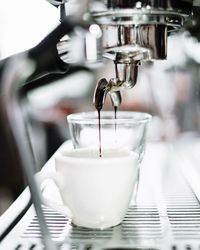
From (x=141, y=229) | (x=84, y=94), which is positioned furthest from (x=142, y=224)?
(x=84, y=94)

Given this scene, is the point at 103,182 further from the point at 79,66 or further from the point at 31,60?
the point at 79,66

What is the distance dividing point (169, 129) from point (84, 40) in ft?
1.35

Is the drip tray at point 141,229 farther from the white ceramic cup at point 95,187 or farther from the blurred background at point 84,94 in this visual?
the blurred background at point 84,94

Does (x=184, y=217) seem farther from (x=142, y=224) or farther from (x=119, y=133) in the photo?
(x=119, y=133)

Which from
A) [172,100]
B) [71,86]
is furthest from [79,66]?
[172,100]

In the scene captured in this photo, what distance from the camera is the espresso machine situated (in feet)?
1.43

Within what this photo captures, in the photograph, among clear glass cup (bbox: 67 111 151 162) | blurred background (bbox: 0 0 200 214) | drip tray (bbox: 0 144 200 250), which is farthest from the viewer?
blurred background (bbox: 0 0 200 214)

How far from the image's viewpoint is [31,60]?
48 centimetres

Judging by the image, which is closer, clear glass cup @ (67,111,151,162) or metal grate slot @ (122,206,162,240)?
metal grate slot @ (122,206,162,240)

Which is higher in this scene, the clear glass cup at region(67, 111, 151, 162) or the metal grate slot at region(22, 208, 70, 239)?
the clear glass cup at region(67, 111, 151, 162)

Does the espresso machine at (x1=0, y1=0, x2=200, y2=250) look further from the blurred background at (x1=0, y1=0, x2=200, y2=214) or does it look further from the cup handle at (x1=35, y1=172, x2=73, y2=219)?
the blurred background at (x1=0, y1=0, x2=200, y2=214)

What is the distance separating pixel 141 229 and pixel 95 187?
60 millimetres

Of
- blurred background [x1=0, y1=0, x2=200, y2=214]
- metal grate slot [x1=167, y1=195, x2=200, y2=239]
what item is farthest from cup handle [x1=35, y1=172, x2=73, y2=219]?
blurred background [x1=0, y1=0, x2=200, y2=214]

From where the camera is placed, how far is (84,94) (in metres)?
1.02
